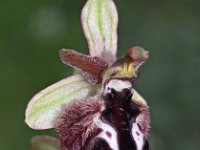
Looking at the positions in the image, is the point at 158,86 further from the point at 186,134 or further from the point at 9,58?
the point at 9,58

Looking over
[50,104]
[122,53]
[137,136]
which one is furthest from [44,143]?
[122,53]

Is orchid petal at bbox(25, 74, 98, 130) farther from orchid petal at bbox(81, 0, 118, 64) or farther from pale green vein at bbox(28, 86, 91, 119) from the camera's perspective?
orchid petal at bbox(81, 0, 118, 64)

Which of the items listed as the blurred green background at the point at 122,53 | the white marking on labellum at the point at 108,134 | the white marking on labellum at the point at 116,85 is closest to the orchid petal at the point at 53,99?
the white marking on labellum at the point at 116,85

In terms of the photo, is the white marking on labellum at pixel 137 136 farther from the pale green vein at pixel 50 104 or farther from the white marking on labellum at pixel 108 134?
the pale green vein at pixel 50 104

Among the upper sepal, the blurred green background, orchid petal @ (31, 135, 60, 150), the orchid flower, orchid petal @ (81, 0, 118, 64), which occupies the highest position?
the blurred green background

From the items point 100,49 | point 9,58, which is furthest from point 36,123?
point 9,58

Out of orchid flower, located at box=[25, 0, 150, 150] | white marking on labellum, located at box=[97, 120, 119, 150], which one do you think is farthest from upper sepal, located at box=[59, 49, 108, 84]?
white marking on labellum, located at box=[97, 120, 119, 150]

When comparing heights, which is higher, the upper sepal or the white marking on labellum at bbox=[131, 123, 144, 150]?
the upper sepal

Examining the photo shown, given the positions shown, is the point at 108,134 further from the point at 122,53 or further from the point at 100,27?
the point at 122,53
